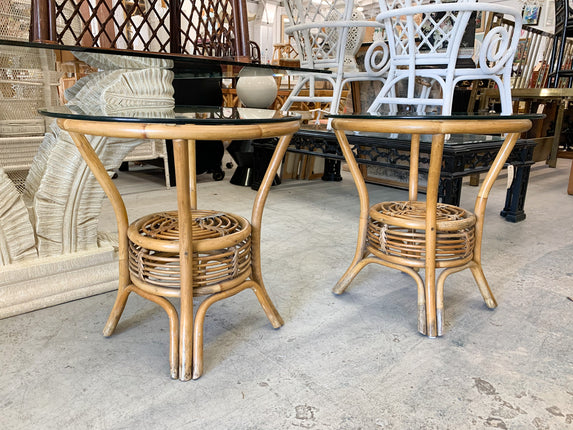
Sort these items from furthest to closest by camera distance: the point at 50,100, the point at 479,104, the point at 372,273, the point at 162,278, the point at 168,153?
the point at 479,104 → the point at 168,153 → the point at 50,100 → the point at 372,273 → the point at 162,278

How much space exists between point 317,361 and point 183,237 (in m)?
0.49

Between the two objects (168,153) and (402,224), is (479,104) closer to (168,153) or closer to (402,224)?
(168,153)

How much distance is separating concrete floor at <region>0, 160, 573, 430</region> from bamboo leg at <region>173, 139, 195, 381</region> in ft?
0.20

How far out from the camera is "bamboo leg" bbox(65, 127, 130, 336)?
106 centimetres

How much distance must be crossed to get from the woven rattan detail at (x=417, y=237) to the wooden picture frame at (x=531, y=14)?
942cm

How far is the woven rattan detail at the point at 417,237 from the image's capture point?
1301mm

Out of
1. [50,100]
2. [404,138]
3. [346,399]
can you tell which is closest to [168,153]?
[50,100]

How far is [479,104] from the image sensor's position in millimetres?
4109

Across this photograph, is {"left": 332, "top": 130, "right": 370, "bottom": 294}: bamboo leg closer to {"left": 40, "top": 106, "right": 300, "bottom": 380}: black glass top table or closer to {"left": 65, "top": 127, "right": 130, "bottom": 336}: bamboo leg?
{"left": 40, "top": 106, "right": 300, "bottom": 380}: black glass top table

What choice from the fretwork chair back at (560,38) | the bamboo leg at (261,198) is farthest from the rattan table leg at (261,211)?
the fretwork chair back at (560,38)

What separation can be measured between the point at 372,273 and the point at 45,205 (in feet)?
4.13

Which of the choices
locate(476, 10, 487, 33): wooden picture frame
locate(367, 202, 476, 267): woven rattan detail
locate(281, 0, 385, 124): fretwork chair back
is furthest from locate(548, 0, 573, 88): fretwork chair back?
locate(367, 202, 476, 267): woven rattan detail

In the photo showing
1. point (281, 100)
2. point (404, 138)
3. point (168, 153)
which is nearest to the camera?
point (404, 138)

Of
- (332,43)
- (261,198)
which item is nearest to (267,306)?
(261,198)
